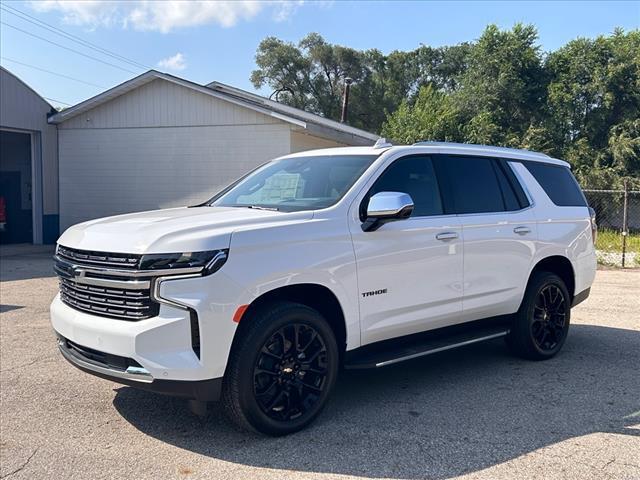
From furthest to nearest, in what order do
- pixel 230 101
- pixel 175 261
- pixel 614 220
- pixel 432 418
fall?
1. pixel 614 220
2. pixel 230 101
3. pixel 432 418
4. pixel 175 261

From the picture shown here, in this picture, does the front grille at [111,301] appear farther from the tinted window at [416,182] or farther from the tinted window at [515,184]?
the tinted window at [515,184]

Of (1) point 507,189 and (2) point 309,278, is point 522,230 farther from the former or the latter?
(2) point 309,278

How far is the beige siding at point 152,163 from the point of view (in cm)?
1703

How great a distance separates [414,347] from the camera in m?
4.89

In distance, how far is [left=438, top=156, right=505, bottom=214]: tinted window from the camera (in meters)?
5.38

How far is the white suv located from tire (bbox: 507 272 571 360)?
20mm

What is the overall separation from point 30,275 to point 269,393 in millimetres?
10041

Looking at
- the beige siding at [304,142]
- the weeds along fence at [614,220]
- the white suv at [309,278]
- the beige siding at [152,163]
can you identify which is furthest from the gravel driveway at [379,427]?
the weeds along fence at [614,220]

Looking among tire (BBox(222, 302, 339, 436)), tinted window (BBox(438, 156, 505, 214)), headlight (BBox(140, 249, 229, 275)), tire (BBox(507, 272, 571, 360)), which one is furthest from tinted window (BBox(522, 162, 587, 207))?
headlight (BBox(140, 249, 229, 275))

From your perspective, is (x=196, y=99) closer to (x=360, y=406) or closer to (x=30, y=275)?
(x=30, y=275)

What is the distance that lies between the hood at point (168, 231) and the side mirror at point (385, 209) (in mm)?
456

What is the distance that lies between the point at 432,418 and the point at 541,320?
2.14 m

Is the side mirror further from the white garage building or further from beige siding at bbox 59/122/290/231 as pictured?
beige siding at bbox 59/122/290/231

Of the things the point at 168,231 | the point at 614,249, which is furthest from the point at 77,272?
the point at 614,249
